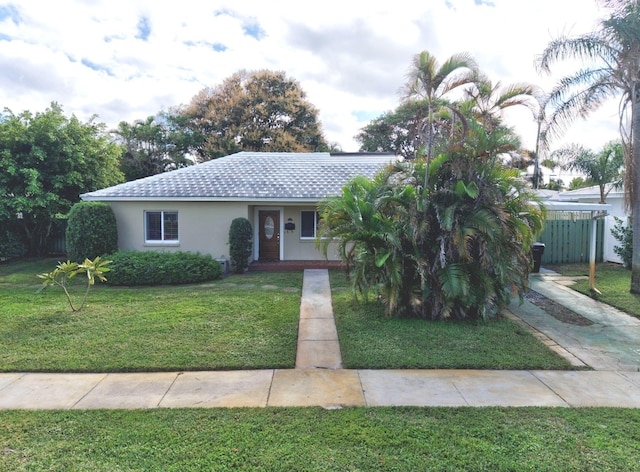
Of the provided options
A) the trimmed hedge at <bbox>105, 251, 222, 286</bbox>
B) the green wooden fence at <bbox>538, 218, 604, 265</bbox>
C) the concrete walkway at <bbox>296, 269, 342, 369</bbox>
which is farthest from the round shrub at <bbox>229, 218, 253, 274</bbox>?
the green wooden fence at <bbox>538, 218, 604, 265</bbox>

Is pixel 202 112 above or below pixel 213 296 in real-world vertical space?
above

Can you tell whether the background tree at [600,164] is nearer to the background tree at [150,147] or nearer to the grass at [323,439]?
the grass at [323,439]

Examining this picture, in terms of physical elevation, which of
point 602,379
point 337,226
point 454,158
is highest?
point 454,158

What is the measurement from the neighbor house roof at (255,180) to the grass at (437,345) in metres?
7.30

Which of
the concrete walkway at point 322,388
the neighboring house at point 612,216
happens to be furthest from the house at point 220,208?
the neighboring house at point 612,216

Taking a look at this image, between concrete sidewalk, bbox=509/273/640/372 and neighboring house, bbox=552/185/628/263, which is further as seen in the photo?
neighboring house, bbox=552/185/628/263

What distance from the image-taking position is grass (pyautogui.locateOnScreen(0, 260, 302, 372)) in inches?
230

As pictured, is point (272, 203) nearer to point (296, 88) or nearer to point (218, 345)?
point (218, 345)

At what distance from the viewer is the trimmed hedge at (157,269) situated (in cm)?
1175

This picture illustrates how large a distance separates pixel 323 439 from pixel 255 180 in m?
12.8

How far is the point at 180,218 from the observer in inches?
564

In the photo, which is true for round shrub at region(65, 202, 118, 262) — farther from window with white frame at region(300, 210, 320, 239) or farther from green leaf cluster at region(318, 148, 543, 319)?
green leaf cluster at region(318, 148, 543, 319)

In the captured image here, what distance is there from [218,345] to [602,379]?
5.53m

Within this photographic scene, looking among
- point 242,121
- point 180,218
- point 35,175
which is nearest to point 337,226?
point 180,218
